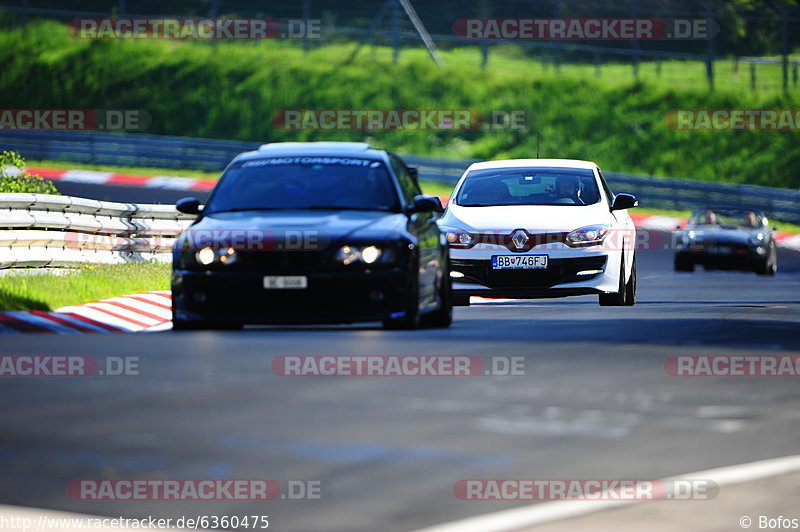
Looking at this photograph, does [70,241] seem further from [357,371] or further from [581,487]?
[581,487]

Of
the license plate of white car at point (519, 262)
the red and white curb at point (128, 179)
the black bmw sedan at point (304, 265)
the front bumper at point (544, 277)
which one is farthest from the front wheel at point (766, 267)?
the red and white curb at point (128, 179)

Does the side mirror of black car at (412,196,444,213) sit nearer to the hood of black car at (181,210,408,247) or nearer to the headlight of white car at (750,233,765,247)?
the hood of black car at (181,210,408,247)

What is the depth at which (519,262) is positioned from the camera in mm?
17000

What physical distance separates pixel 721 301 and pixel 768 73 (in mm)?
34165

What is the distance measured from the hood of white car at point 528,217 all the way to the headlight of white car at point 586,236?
0.07m

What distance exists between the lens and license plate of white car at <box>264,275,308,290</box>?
42.2 ft

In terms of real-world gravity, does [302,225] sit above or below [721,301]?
above

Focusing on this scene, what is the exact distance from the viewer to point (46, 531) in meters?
6.69

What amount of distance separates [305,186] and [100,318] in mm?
2855


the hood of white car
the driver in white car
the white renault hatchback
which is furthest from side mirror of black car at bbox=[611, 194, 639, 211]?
the driver in white car

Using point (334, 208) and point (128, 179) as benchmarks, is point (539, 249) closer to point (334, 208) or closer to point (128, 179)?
point (334, 208)

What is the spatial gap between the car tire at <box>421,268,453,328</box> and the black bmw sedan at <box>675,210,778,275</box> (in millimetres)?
13305

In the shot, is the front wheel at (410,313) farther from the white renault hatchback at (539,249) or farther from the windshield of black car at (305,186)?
the white renault hatchback at (539,249)

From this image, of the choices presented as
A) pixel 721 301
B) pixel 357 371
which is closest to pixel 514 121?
pixel 721 301
